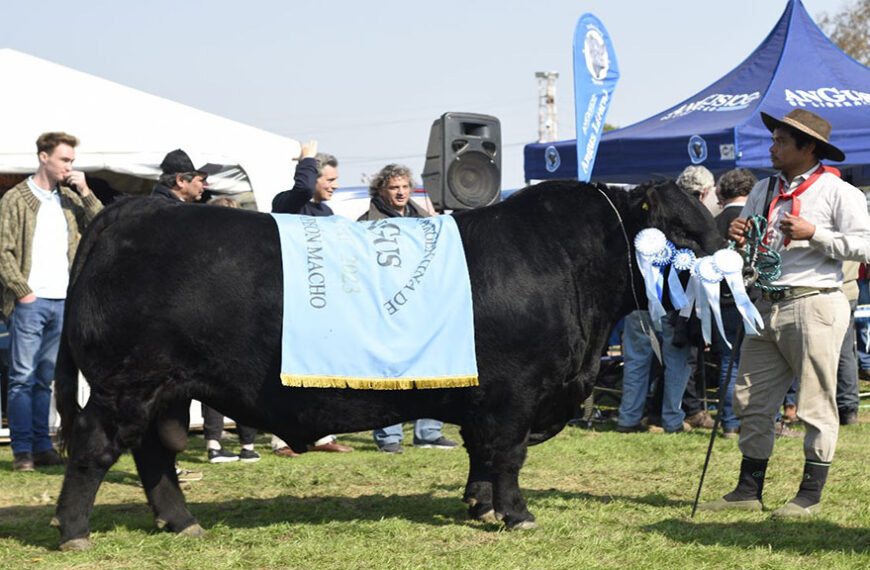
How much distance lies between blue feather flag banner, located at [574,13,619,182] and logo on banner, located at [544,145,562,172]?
3.23 m

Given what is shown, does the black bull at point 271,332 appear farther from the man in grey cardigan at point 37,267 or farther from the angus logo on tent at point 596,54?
the angus logo on tent at point 596,54

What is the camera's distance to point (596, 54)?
33.0 ft

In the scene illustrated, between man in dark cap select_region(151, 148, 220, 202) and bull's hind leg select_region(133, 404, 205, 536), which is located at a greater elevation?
man in dark cap select_region(151, 148, 220, 202)

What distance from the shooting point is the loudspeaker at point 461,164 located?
1010cm

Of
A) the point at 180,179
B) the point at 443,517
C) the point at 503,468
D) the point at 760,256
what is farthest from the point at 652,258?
the point at 180,179

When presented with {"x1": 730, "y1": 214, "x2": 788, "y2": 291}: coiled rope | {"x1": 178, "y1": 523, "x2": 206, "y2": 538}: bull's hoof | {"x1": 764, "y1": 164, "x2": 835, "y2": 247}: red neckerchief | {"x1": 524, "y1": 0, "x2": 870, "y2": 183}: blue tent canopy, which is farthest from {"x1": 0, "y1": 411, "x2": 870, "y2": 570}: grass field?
{"x1": 524, "y1": 0, "x2": 870, "y2": 183}: blue tent canopy

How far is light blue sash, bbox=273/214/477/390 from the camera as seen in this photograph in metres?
5.12

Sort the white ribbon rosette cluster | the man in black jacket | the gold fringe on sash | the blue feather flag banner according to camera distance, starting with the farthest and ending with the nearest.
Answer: the blue feather flag banner → the man in black jacket → the white ribbon rosette cluster → the gold fringe on sash

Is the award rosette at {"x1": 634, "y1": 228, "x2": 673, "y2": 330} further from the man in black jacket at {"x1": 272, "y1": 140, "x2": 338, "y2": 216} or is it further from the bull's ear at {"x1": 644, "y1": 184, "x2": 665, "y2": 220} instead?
the man in black jacket at {"x1": 272, "y1": 140, "x2": 338, "y2": 216}

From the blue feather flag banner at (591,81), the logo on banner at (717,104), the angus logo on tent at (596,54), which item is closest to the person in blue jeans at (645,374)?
the blue feather flag banner at (591,81)

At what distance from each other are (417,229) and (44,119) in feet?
16.9

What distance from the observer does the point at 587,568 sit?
4.79m

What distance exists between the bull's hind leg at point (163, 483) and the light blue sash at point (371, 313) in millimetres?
846

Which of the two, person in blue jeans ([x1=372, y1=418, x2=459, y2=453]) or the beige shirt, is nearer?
the beige shirt
